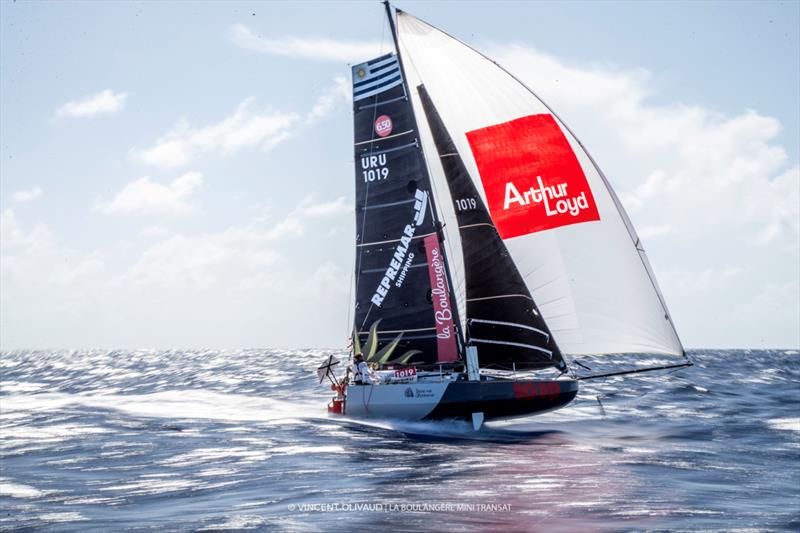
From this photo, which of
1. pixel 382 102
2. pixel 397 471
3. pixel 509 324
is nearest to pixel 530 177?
pixel 509 324

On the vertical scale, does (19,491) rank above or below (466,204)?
below

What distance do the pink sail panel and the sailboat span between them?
1.1 inches

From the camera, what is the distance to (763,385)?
3634 centimetres

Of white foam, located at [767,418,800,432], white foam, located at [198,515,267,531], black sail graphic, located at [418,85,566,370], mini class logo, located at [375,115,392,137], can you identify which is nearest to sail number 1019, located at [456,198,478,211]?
black sail graphic, located at [418,85,566,370]

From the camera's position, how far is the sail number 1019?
1917 cm

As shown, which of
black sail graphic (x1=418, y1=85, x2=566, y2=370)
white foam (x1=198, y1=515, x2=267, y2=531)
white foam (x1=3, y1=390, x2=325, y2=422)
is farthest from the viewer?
white foam (x1=3, y1=390, x2=325, y2=422)

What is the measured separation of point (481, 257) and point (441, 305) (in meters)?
1.44

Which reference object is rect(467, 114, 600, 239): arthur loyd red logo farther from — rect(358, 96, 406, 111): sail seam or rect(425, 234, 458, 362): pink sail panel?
rect(358, 96, 406, 111): sail seam

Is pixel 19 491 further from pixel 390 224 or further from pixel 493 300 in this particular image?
pixel 493 300

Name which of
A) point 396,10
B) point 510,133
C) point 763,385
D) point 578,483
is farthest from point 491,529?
point 763,385

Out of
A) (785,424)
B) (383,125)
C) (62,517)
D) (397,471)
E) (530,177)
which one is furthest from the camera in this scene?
(785,424)

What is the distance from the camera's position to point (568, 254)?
18.9 meters

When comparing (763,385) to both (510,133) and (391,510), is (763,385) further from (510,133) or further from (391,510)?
(391,510)

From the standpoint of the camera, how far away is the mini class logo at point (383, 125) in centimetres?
1991
